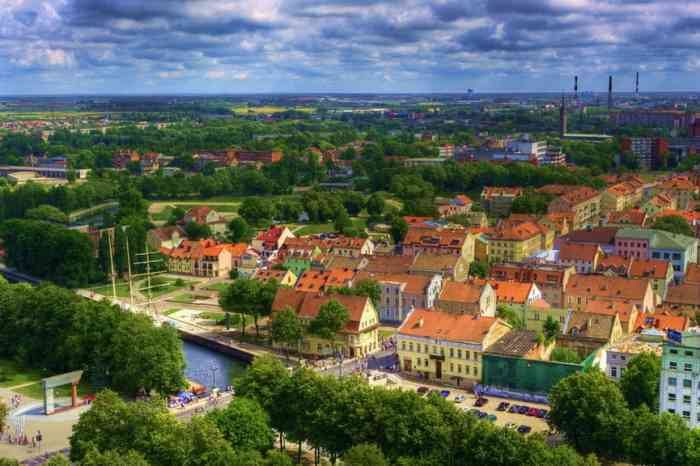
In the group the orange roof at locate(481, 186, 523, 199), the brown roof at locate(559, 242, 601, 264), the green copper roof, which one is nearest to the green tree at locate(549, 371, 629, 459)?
the brown roof at locate(559, 242, 601, 264)

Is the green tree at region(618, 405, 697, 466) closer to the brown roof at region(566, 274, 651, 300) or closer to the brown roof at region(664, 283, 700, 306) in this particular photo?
the brown roof at region(566, 274, 651, 300)

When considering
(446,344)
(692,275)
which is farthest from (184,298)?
(692,275)

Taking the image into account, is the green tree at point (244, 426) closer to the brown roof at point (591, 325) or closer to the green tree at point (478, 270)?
the brown roof at point (591, 325)

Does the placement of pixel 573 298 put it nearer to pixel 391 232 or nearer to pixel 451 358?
pixel 451 358

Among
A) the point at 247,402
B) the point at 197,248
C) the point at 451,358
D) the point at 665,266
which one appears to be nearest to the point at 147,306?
the point at 197,248

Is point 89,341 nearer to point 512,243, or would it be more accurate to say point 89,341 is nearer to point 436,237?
point 436,237
